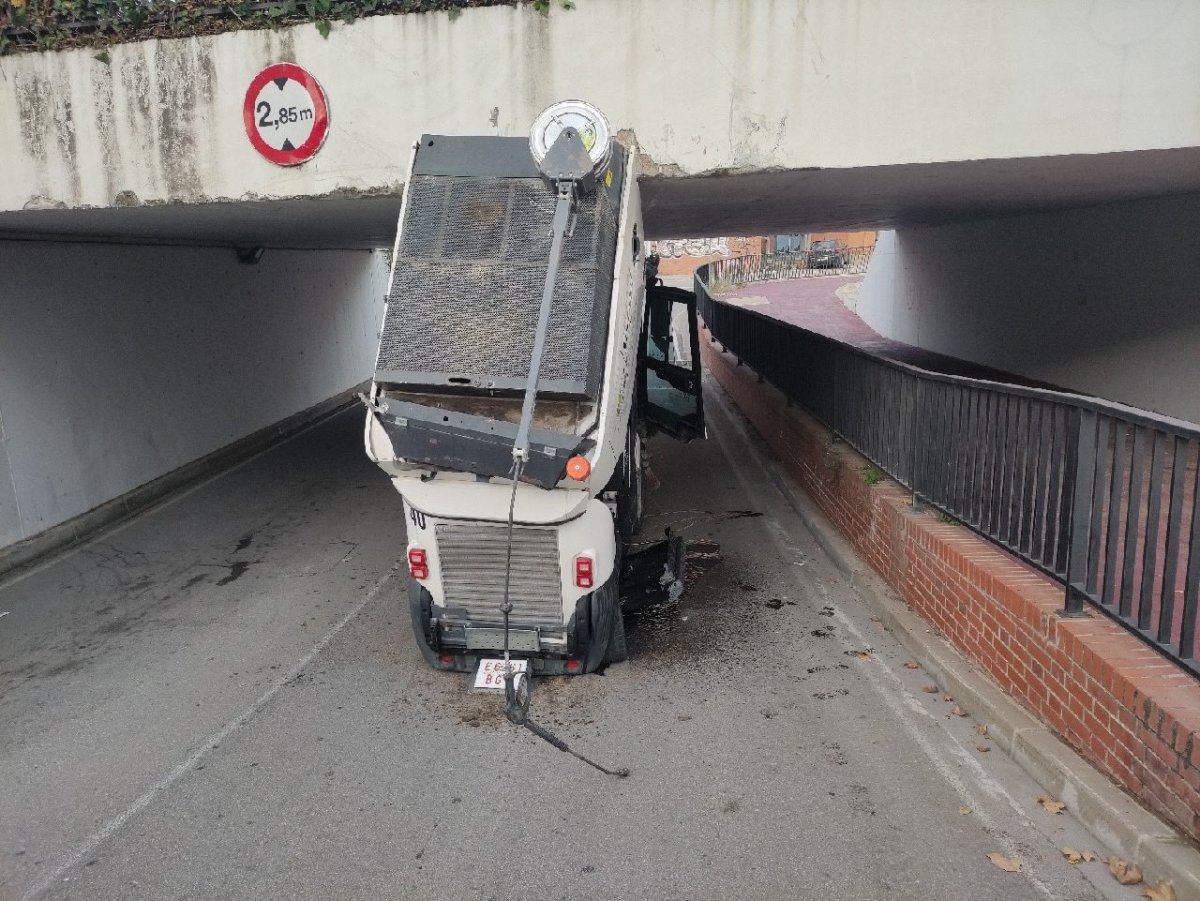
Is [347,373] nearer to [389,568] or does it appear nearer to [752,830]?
[389,568]

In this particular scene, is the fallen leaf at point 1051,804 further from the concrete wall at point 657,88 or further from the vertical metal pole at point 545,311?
the concrete wall at point 657,88

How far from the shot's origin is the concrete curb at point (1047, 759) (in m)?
3.65

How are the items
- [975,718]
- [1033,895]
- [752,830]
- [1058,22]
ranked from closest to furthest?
1. [1033,895]
2. [752,830]
3. [975,718]
4. [1058,22]

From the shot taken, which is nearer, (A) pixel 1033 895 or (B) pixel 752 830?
(A) pixel 1033 895

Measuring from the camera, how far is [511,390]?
528 centimetres

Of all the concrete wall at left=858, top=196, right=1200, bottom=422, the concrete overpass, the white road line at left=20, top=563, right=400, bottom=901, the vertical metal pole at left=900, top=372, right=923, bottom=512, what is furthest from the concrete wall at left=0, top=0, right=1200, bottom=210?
the white road line at left=20, top=563, right=400, bottom=901

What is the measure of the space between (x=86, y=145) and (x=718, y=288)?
89.9ft

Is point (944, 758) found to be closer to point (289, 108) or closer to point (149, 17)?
point (289, 108)

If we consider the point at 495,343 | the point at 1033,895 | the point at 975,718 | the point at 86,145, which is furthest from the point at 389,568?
the point at 1033,895

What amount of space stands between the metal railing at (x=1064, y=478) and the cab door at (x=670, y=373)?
188 centimetres

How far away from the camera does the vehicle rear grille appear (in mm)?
5664

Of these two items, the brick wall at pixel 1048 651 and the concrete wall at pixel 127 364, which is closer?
the brick wall at pixel 1048 651

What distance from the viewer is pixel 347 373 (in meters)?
20.6

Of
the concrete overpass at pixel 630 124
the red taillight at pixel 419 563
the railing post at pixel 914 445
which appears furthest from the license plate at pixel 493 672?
the concrete overpass at pixel 630 124
